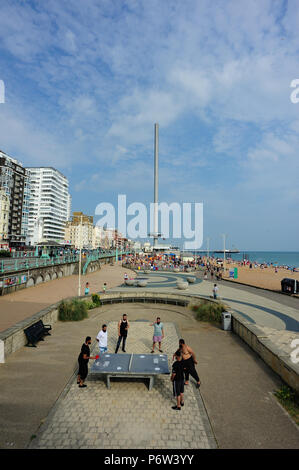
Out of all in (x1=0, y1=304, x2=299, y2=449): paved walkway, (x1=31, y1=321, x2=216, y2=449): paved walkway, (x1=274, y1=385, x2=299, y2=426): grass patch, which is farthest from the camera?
(x1=274, y1=385, x2=299, y2=426): grass patch

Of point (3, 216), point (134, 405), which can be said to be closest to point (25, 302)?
point (134, 405)

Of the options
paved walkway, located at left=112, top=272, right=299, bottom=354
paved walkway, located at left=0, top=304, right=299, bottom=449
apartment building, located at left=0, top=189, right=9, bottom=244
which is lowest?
paved walkway, located at left=112, top=272, right=299, bottom=354

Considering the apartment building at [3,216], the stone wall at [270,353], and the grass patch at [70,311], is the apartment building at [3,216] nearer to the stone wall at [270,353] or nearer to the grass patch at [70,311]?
the grass patch at [70,311]

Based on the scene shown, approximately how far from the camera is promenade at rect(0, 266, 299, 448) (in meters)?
4.63

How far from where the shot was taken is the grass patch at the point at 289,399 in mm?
5494

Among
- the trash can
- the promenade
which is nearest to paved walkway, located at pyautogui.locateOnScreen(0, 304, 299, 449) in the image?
the promenade

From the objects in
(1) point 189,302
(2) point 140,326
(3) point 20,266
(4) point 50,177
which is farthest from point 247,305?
(4) point 50,177

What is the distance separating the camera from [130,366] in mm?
6750

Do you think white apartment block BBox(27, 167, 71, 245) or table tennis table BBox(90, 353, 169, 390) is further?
white apartment block BBox(27, 167, 71, 245)

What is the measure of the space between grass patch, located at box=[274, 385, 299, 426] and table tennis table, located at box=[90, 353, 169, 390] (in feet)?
9.05

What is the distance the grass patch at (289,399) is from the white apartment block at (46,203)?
5128 inches

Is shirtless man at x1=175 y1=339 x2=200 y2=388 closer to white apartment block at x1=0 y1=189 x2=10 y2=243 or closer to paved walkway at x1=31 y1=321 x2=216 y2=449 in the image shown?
paved walkway at x1=31 y1=321 x2=216 y2=449

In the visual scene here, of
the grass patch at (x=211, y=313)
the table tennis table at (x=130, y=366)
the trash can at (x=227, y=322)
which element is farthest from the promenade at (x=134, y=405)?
the grass patch at (x=211, y=313)

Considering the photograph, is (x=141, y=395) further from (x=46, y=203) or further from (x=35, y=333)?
(x=46, y=203)
